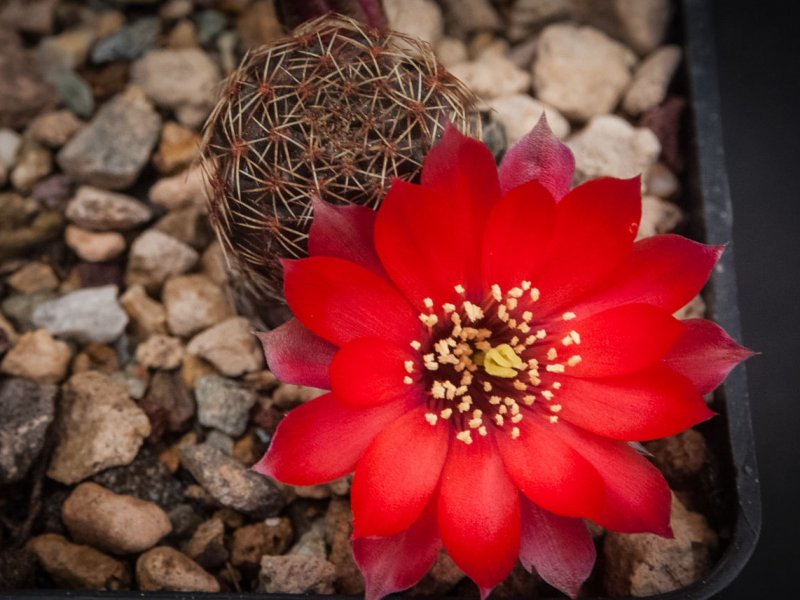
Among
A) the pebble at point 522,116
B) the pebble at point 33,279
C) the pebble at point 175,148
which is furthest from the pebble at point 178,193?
the pebble at point 522,116

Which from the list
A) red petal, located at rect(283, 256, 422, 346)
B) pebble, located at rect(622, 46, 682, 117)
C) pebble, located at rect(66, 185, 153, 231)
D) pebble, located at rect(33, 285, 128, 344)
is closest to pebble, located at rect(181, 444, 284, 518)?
pebble, located at rect(33, 285, 128, 344)

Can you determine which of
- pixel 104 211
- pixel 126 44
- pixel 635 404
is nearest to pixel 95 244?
pixel 104 211

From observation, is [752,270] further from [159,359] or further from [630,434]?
[159,359]

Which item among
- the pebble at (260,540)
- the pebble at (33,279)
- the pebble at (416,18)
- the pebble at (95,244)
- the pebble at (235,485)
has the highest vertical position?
the pebble at (416,18)

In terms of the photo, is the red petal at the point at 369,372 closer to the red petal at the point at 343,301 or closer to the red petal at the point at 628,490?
the red petal at the point at 343,301

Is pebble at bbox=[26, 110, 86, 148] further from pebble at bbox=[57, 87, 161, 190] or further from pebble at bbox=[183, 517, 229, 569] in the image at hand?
pebble at bbox=[183, 517, 229, 569]
